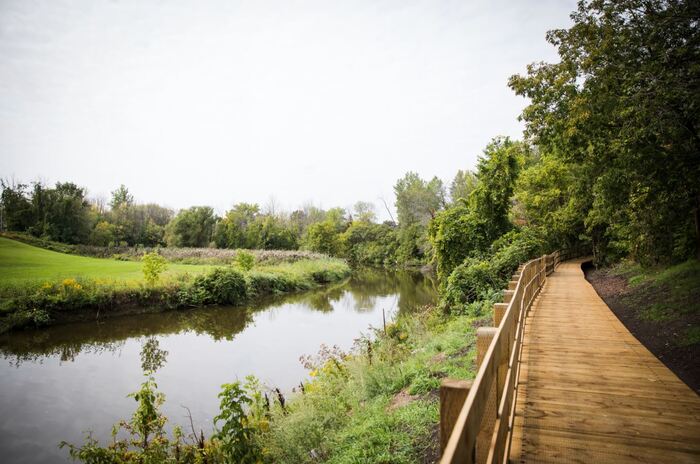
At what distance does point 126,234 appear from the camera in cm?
5497

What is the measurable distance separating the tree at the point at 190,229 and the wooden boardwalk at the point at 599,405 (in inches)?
2208

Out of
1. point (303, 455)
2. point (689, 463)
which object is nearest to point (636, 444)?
point (689, 463)

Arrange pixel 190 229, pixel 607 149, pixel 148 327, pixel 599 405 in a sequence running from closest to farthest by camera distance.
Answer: pixel 599 405, pixel 607 149, pixel 148 327, pixel 190 229

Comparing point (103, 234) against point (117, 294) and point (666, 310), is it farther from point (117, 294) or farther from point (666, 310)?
point (666, 310)

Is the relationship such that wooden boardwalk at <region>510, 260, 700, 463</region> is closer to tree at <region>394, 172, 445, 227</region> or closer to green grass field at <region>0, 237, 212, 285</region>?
green grass field at <region>0, 237, 212, 285</region>

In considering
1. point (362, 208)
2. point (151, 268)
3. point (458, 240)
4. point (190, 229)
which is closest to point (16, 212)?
point (190, 229)

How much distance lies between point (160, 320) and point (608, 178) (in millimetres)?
21039

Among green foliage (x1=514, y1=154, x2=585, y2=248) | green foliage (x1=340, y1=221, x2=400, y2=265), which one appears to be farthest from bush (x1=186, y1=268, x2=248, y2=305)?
green foliage (x1=340, y1=221, x2=400, y2=265)

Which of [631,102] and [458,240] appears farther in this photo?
[458,240]

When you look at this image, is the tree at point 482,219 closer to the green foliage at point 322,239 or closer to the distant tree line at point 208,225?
the distant tree line at point 208,225

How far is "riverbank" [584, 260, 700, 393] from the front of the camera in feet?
24.9

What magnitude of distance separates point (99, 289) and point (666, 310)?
960 inches

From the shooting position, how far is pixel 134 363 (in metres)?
13.1

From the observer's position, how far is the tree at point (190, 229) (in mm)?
56016
